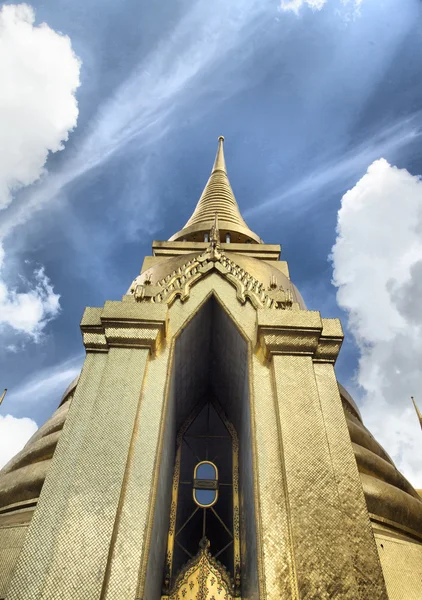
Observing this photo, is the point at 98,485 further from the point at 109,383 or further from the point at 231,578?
the point at 231,578

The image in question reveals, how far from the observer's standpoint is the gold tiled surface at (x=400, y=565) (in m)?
5.99

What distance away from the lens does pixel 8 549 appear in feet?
18.9

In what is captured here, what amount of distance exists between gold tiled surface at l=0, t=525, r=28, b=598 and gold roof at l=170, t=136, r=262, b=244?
43.0ft

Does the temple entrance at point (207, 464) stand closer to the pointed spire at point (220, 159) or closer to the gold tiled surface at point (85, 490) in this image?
the gold tiled surface at point (85, 490)

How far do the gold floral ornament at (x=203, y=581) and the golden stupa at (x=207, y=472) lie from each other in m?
0.02

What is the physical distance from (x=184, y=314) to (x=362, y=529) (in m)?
4.52

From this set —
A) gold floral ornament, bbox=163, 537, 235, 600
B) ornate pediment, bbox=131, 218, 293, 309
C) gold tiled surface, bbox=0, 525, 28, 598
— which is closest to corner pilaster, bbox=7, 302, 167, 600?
gold tiled surface, bbox=0, 525, 28, 598

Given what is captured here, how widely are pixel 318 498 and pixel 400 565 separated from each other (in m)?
1.95

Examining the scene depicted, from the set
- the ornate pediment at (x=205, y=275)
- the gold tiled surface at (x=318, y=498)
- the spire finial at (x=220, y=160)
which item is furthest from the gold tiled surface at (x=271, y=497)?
the spire finial at (x=220, y=160)

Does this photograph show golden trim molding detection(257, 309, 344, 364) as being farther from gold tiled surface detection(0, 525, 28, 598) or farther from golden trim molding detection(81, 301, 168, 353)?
gold tiled surface detection(0, 525, 28, 598)

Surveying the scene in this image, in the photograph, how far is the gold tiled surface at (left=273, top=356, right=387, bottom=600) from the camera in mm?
4990

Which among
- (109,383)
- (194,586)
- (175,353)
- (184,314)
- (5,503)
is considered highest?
(184,314)

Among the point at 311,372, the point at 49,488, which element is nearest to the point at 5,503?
the point at 49,488

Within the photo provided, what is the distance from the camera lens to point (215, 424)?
9906mm
